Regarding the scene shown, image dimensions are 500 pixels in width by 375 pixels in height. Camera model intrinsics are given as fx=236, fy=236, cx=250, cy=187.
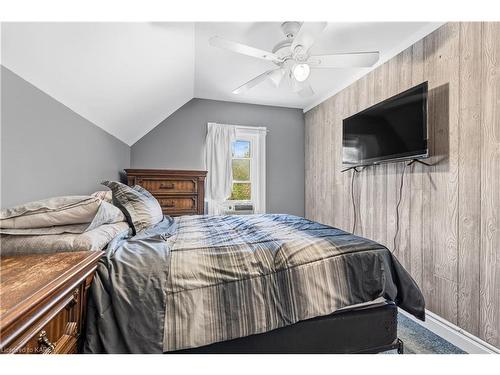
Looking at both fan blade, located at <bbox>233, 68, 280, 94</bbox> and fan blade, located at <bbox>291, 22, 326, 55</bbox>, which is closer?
fan blade, located at <bbox>291, 22, 326, 55</bbox>

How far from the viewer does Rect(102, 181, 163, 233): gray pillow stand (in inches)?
63.7

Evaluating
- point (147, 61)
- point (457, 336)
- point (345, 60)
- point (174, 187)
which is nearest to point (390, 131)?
point (345, 60)

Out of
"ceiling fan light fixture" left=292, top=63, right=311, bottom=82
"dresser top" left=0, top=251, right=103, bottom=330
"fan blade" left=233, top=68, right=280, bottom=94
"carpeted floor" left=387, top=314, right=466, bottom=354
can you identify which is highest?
"fan blade" left=233, top=68, right=280, bottom=94

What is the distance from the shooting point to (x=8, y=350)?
49 cm

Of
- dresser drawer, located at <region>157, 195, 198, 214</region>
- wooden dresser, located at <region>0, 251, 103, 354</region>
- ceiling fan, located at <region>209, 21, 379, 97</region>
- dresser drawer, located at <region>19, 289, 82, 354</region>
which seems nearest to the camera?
wooden dresser, located at <region>0, 251, 103, 354</region>

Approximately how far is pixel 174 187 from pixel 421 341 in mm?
2880

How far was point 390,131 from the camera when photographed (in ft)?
7.23

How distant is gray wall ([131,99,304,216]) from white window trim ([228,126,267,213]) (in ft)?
0.37

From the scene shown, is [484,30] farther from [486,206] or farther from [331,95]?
[331,95]

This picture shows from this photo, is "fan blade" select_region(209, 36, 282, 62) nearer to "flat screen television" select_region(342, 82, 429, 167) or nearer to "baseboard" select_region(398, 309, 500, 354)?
"flat screen television" select_region(342, 82, 429, 167)

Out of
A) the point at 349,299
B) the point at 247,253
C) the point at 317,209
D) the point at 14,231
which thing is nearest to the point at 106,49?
the point at 14,231

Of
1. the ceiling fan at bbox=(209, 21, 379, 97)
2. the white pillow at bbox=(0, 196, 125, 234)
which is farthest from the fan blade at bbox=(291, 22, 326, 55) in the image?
the white pillow at bbox=(0, 196, 125, 234)

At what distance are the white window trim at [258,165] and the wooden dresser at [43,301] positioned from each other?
119 inches
